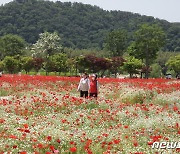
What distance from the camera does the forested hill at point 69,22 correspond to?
13850 centimetres

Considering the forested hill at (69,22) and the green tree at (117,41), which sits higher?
the forested hill at (69,22)

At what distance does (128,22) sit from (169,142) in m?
150

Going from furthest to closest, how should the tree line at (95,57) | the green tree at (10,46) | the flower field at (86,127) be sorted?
1. the green tree at (10,46)
2. the tree line at (95,57)
3. the flower field at (86,127)

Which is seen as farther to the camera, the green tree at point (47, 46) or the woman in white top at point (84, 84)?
the green tree at point (47, 46)

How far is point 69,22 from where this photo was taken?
500ft

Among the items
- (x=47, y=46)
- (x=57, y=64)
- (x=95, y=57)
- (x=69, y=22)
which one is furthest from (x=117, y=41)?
(x=69, y=22)

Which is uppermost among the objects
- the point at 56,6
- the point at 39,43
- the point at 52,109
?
the point at 56,6

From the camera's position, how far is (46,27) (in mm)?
139250

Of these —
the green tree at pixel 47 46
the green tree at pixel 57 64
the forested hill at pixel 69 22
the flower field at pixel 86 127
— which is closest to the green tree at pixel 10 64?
the green tree at pixel 57 64

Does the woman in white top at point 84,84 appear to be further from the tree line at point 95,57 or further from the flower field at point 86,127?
the tree line at point 95,57

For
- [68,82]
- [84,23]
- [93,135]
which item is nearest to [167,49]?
[84,23]

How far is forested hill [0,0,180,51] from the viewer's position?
138 m

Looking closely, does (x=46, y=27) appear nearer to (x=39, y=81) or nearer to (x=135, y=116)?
(x=39, y=81)

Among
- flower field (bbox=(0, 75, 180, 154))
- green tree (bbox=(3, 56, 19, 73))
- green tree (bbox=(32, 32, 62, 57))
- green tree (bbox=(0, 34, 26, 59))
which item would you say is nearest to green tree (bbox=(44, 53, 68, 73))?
green tree (bbox=(3, 56, 19, 73))
